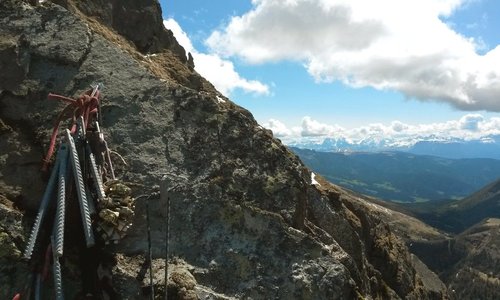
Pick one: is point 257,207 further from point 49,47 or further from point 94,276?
point 49,47

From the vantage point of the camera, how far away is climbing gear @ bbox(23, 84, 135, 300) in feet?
29.6

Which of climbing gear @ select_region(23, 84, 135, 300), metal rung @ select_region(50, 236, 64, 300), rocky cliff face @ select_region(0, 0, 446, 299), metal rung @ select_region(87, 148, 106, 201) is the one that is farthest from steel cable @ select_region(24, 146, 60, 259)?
rocky cliff face @ select_region(0, 0, 446, 299)

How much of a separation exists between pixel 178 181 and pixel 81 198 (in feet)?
9.73

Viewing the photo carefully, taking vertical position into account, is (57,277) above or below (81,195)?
below

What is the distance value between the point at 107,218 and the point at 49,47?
716 centimetres

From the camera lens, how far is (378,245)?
19.0 m

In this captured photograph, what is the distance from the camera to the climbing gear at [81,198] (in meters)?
9.02

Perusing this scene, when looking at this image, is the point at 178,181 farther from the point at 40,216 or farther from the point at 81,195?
the point at 40,216

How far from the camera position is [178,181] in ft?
39.0

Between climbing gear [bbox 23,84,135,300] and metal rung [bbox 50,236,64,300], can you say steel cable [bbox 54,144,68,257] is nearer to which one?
climbing gear [bbox 23,84,135,300]

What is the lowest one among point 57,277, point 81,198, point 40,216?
point 57,277

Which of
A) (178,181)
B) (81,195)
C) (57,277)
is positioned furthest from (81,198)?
(178,181)

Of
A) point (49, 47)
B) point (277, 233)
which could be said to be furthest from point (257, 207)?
point (49, 47)

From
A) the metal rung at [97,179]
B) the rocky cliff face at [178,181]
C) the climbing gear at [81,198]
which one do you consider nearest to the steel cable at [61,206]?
A: the climbing gear at [81,198]
